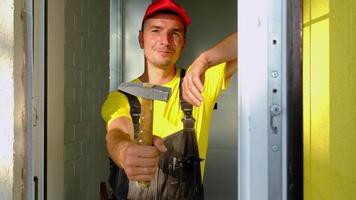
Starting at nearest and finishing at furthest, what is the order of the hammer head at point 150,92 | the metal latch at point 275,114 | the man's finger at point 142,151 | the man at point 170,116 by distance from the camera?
the metal latch at point 275,114 < the hammer head at point 150,92 < the man's finger at point 142,151 < the man at point 170,116

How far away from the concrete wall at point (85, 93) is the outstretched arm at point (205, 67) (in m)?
0.85

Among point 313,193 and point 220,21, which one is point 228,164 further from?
point 313,193

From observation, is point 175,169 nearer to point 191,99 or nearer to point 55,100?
point 191,99

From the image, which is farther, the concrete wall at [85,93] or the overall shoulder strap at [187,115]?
the concrete wall at [85,93]

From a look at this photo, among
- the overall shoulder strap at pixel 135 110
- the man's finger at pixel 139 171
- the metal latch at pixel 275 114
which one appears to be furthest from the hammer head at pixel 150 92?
the metal latch at pixel 275 114

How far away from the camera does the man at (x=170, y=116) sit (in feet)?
7.40

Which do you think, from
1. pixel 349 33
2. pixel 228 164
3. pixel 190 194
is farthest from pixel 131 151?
pixel 228 164

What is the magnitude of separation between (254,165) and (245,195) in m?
0.11

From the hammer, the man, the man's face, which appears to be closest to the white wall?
the hammer

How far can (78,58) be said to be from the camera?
2900mm

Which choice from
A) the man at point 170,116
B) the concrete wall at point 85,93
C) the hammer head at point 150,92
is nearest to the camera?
the hammer head at point 150,92

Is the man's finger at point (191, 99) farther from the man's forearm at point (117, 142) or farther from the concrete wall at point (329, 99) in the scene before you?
the concrete wall at point (329, 99)

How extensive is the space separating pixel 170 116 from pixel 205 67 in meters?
0.34

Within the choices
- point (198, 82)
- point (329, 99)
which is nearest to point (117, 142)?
point (198, 82)
